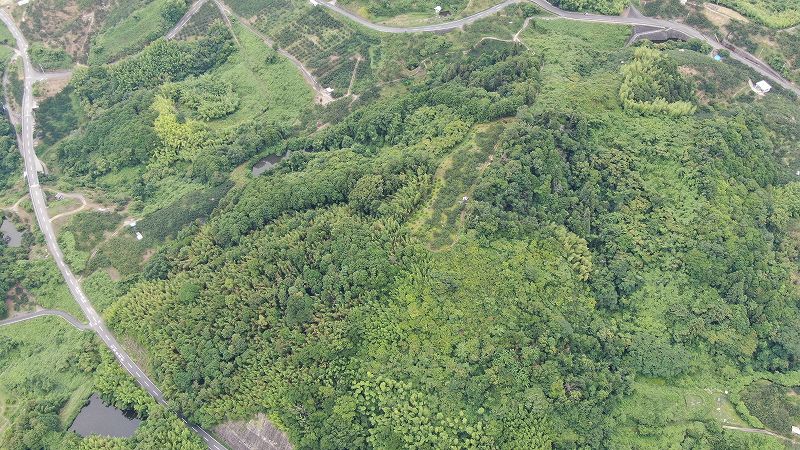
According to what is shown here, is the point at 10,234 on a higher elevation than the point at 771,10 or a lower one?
lower

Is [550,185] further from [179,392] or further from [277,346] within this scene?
[179,392]

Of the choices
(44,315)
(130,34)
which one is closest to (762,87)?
(130,34)

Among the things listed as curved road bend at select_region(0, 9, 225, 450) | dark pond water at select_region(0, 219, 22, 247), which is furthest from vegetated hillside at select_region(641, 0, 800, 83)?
dark pond water at select_region(0, 219, 22, 247)

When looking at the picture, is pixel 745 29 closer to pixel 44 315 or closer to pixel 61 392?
pixel 61 392

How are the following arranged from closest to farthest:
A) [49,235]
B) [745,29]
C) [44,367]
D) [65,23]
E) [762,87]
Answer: [44,367] → [49,235] → [762,87] → [745,29] → [65,23]

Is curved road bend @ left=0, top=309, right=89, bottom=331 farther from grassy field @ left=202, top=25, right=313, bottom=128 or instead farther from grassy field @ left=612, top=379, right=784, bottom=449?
grassy field @ left=612, top=379, right=784, bottom=449

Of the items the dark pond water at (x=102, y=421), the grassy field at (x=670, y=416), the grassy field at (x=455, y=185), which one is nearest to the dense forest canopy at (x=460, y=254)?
the grassy field at (x=670, y=416)

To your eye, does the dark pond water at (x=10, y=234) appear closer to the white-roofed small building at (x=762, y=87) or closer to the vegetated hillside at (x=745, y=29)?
the vegetated hillside at (x=745, y=29)
